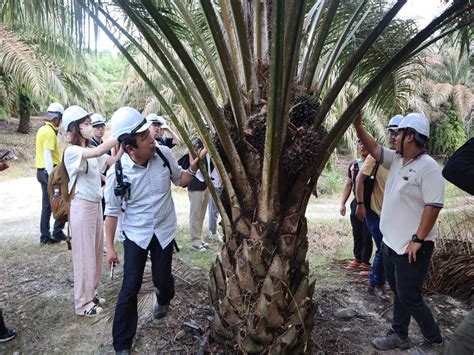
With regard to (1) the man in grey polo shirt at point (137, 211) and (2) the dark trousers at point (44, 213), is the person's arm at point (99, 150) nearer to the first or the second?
(1) the man in grey polo shirt at point (137, 211)

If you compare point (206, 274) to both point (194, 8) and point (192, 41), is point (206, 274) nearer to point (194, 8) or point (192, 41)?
point (192, 41)

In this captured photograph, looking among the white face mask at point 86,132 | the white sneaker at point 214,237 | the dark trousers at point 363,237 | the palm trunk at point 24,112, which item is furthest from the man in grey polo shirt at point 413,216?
the palm trunk at point 24,112

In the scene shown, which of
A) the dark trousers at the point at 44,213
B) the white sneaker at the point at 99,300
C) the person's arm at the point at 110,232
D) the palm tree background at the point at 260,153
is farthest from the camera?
the dark trousers at the point at 44,213

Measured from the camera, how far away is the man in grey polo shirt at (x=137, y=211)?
9.90 ft

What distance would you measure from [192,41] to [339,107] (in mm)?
8189

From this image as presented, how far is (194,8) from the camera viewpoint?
4645mm

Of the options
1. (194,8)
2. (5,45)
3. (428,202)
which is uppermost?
(5,45)

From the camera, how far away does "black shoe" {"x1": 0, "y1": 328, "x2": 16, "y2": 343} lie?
3.30 metres

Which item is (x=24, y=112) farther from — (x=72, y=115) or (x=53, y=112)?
(x=72, y=115)

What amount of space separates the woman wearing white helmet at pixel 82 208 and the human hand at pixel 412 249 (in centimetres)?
279

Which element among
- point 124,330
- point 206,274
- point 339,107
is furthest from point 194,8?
point 339,107

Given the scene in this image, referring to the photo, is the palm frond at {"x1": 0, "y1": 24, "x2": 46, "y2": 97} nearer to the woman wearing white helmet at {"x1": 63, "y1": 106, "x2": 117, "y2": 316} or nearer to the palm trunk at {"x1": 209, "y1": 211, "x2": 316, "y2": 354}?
the woman wearing white helmet at {"x1": 63, "y1": 106, "x2": 117, "y2": 316}

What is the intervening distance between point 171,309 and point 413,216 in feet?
7.56

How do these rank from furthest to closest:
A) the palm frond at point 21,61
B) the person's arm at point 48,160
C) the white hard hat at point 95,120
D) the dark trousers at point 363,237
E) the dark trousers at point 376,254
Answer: the palm frond at point 21,61
the white hard hat at point 95,120
the person's arm at point 48,160
the dark trousers at point 363,237
the dark trousers at point 376,254
